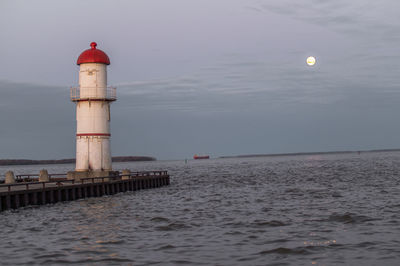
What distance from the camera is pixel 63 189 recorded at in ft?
108

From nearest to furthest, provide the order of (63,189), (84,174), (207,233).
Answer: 1. (207,233)
2. (63,189)
3. (84,174)

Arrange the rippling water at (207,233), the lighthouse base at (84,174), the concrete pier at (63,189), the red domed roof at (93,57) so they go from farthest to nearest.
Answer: the lighthouse base at (84,174) < the red domed roof at (93,57) < the concrete pier at (63,189) < the rippling water at (207,233)

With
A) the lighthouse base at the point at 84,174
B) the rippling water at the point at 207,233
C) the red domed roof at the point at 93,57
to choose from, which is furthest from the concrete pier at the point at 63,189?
the red domed roof at the point at 93,57

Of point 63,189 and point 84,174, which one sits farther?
point 84,174

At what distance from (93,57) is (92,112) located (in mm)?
4407

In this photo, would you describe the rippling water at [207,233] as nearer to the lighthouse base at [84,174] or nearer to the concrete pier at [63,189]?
the concrete pier at [63,189]

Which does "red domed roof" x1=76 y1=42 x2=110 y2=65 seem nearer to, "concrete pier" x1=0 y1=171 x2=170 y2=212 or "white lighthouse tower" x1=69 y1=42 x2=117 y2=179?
"white lighthouse tower" x1=69 y1=42 x2=117 y2=179

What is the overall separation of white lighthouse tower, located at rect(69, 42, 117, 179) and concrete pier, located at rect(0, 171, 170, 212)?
1524 millimetres

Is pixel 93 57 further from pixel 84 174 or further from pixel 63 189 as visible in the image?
pixel 63 189

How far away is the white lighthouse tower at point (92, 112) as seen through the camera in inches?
1487

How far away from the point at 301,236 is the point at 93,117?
78.6ft

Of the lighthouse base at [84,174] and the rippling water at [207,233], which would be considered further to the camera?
the lighthouse base at [84,174]

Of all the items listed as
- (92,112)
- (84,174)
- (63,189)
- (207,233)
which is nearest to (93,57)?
(92,112)

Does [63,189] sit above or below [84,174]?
below
